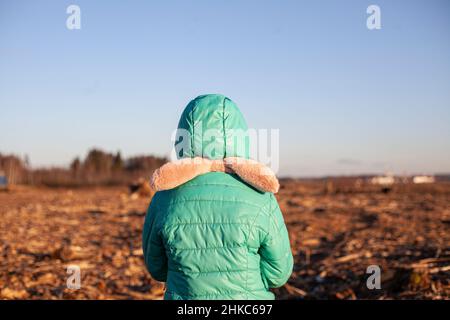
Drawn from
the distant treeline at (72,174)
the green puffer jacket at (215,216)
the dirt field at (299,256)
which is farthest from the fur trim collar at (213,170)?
the distant treeline at (72,174)

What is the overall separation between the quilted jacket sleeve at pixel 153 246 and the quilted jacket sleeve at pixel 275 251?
0.56m

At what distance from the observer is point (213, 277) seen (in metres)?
2.59

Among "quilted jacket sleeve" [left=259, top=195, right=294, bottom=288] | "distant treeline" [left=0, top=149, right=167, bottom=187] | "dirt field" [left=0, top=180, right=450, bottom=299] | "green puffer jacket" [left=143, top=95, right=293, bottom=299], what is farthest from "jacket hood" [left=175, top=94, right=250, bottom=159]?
"distant treeline" [left=0, top=149, right=167, bottom=187]

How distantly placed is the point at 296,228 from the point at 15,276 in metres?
6.89

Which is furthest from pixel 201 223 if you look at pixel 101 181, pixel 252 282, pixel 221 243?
pixel 101 181

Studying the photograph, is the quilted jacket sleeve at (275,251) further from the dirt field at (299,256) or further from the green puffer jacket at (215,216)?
the dirt field at (299,256)

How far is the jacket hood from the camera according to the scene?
2604 millimetres

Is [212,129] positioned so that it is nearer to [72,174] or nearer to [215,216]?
[215,216]

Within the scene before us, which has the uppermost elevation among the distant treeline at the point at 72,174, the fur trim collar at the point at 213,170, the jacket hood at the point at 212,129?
the jacket hood at the point at 212,129

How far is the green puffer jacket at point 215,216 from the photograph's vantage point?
2.54 metres

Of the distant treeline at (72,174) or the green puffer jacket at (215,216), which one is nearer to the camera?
the green puffer jacket at (215,216)

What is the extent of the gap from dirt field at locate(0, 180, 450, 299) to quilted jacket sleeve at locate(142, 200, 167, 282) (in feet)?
11.9

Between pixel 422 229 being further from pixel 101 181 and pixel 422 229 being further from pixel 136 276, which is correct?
pixel 101 181

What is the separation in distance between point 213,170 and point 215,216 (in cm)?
25
